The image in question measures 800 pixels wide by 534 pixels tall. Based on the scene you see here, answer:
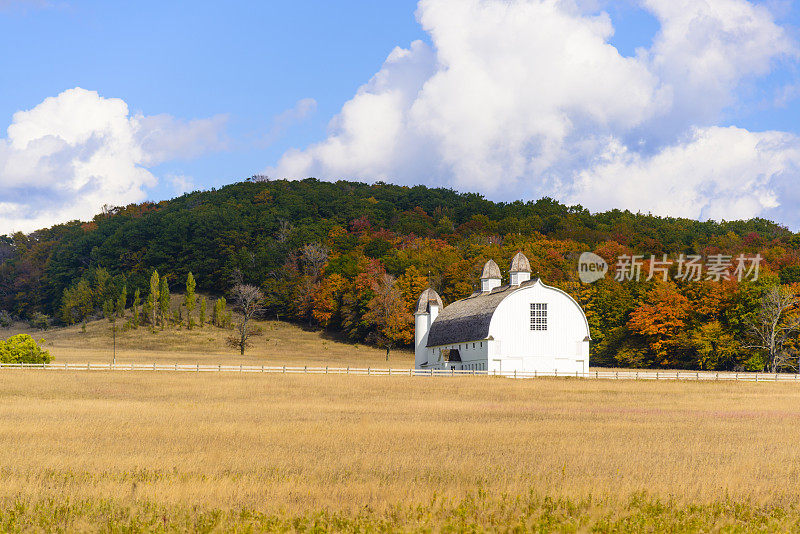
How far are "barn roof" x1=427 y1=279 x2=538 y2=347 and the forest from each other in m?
21.4

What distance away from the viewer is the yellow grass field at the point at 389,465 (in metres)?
15.5

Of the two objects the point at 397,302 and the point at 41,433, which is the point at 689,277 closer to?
the point at 397,302

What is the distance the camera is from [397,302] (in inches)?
4055

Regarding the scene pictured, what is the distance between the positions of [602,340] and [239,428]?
72.8m

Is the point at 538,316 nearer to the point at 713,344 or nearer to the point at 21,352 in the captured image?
the point at 713,344

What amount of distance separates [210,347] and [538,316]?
4780cm

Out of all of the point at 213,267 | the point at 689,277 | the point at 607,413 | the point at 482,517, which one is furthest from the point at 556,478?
the point at 213,267

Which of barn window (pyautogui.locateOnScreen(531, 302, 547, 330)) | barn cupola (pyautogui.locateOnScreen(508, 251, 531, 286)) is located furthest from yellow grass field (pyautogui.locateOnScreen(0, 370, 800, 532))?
barn cupola (pyautogui.locateOnScreen(508, 251, 531, 286))

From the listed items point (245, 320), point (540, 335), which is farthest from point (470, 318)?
point (245, 320)

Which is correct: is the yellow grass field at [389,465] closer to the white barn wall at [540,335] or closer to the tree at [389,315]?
the white barn wall at [540,335]

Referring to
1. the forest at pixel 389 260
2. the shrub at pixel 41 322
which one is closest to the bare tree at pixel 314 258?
the forest at pixel 389 260

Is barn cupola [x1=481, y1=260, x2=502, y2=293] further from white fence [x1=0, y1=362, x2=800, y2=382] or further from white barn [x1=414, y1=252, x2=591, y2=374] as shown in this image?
white fence [x1=0, y1=362, x2=800, y2=382]

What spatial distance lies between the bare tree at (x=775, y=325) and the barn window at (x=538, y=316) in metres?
24.9

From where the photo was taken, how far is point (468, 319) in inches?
2881
